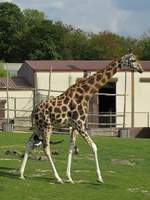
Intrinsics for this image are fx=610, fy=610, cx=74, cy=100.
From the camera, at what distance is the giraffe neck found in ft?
44.9

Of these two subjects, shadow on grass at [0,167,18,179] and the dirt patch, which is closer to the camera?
shadow on grass at [0,167,18,179]

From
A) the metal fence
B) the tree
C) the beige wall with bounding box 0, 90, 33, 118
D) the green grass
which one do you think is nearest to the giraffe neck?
the green grass

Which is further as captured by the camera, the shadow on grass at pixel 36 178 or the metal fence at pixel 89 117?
the metal fence at pixel 89 117

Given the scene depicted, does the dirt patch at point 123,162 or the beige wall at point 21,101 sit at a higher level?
the beige wall at point 21,101

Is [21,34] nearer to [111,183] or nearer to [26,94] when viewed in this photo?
[26,94]

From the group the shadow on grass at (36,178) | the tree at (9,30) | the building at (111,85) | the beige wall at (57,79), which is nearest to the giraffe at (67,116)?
the shadow on grass at (36,178)

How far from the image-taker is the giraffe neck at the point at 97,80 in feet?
44.9

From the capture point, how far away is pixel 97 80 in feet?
45.7

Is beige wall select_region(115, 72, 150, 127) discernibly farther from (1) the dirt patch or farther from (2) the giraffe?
(2) the giraffe

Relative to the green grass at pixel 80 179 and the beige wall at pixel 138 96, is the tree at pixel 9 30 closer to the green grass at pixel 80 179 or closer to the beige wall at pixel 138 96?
the beige wall at pixel 138 96

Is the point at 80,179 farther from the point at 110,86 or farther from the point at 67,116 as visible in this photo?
the point at 110,86

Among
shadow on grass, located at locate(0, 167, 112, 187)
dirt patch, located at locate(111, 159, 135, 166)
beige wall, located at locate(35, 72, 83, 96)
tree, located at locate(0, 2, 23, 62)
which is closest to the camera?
shadow on grass, located at locate(0, 167, 112, 187)

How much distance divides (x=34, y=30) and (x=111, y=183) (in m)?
70.5

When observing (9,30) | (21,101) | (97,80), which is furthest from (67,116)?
(9,30)
